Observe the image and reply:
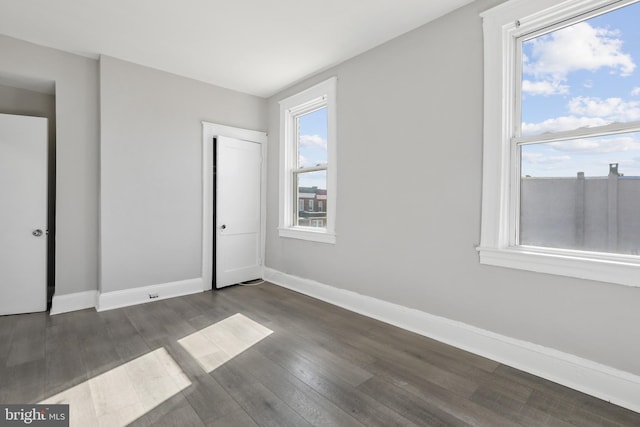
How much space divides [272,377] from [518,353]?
1.79 metres

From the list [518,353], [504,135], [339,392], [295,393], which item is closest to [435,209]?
[504,135]

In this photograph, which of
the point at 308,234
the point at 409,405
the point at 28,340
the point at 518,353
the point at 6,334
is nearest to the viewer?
the point at 409,405

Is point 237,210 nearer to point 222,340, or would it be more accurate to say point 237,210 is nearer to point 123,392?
point 222,340

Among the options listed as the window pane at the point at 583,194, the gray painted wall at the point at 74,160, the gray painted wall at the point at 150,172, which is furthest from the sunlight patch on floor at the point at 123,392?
the window pane at the point at 583,194

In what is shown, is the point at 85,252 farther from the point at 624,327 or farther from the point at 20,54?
the point at 624,327

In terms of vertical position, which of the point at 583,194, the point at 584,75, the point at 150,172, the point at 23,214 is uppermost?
the point at 584,75

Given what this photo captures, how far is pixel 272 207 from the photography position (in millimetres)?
4715

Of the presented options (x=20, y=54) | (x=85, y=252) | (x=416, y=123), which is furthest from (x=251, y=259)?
(x=20, y=54)

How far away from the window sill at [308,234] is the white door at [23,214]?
273 centimetres

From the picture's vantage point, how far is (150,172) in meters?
3.79

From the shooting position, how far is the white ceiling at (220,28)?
8.51 ft

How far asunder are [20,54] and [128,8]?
1562 mm

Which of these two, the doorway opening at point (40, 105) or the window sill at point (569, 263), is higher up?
the doorway opening at point (40, 105)

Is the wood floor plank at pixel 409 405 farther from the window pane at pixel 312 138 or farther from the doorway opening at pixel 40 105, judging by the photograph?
the doorway opening at pixel 40 105
